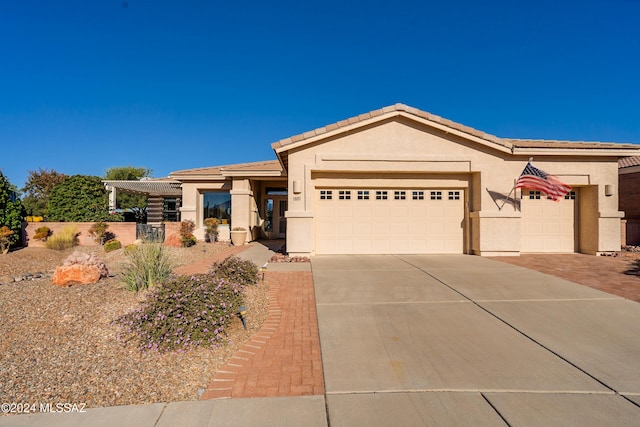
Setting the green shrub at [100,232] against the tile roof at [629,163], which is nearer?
the green shrub at [100,232]

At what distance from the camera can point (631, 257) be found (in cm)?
1115

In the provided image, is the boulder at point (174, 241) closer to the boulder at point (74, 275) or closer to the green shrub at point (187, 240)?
the green shrub at point (187, 240)

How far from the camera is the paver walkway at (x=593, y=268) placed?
271 inches

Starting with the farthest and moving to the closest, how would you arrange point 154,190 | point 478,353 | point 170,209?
point 170,209 → point 154,190 → point 478,353

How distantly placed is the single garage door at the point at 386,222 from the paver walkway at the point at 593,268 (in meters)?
2.00

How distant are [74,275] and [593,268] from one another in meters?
12.6

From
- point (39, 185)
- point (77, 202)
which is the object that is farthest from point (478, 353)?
point (39, 185)

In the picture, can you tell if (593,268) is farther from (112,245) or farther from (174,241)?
(112,245)

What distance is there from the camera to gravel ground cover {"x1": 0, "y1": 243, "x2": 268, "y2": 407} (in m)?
3.09

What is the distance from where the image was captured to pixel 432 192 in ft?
38.8

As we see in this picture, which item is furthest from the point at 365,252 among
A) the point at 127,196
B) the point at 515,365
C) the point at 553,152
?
the point at 127,196

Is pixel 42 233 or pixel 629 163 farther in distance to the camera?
pixel 629 163

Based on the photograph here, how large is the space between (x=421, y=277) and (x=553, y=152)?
7624 mm

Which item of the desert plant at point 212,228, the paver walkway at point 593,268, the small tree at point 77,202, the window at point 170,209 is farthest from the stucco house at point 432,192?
the window at point 170,209
